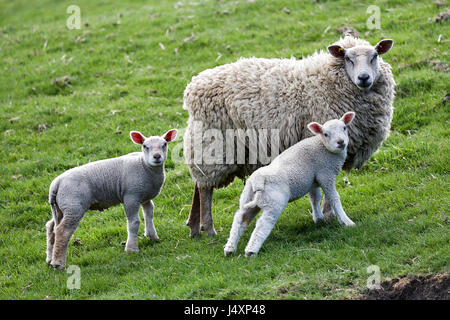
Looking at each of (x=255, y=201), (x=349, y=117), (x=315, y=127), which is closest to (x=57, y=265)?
(x=255, y=201)

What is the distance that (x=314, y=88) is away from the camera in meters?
7.92

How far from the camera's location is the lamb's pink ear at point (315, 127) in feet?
23.4

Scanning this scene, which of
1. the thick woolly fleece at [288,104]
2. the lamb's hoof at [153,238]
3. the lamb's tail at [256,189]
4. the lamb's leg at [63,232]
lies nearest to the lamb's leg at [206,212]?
the thick woolly fleece at [288,104]

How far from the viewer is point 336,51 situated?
8.06 m

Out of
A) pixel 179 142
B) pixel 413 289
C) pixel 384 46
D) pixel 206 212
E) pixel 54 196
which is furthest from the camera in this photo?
pixel 179 142

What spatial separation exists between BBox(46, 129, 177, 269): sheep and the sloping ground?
3.05m

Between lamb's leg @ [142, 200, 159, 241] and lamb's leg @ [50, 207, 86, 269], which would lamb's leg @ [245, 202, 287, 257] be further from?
lamb's leg @ [50, 207, 86, 269]

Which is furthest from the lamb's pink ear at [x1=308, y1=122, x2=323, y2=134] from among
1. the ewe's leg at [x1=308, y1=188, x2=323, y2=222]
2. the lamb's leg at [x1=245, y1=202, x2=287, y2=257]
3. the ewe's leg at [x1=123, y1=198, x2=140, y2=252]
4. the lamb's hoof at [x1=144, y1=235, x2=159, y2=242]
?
the lamb's hoof at [x1=144, y1=235, x2=159, y2=242]

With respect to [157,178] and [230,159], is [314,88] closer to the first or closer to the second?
[230,159]

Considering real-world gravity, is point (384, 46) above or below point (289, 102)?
above

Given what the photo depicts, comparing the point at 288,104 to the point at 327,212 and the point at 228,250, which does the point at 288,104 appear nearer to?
the point at 327,212

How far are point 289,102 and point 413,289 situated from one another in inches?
120

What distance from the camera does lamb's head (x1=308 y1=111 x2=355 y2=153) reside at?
7.07 m
